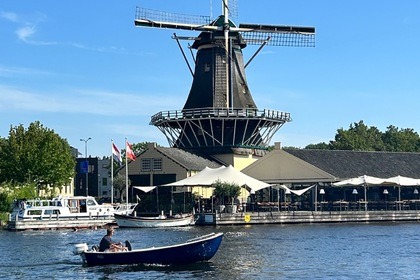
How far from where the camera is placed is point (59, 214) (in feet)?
227

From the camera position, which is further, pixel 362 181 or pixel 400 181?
pixel 400 181

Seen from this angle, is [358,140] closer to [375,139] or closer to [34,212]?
[375,139]

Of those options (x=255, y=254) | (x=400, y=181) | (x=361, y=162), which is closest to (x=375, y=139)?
(x=361, y=162)

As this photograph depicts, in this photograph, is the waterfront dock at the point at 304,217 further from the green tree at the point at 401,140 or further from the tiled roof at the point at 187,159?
the green tree at the point at 401,140

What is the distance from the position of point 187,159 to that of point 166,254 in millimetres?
45189

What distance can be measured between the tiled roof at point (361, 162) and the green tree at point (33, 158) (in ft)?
76.5

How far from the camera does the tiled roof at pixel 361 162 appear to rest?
83000 millimetres

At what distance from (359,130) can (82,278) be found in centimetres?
12260

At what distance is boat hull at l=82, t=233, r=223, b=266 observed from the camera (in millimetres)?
38938

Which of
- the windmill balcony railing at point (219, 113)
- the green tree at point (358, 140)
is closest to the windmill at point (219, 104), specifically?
the windmill balcony railing at point (219, 113)

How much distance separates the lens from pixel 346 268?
38844 millimetres

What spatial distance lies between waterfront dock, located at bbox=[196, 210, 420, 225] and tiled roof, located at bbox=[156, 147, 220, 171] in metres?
12.1

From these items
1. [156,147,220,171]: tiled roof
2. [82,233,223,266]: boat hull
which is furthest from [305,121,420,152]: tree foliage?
[82,233,223,266]: boat hull

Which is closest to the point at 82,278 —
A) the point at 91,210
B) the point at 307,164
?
the point at 91,210
